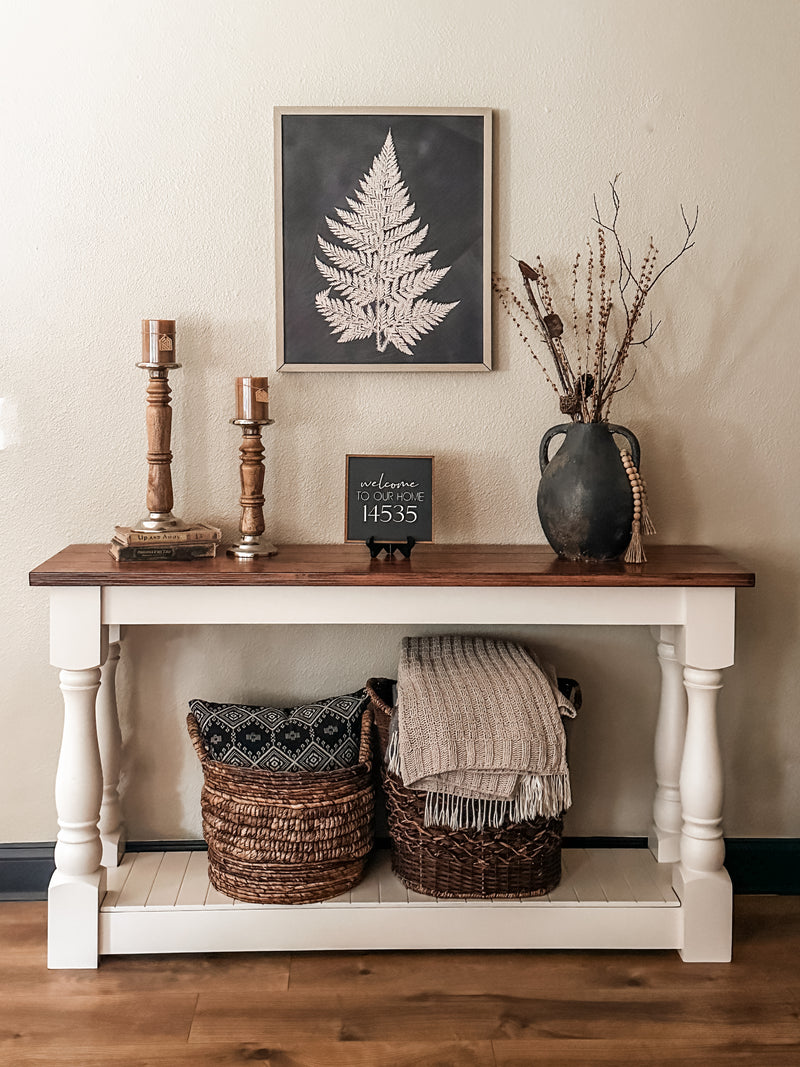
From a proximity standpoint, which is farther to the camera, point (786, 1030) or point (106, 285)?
point (106, 285)

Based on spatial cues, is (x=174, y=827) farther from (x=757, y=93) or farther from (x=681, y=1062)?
(x=757, y=93)

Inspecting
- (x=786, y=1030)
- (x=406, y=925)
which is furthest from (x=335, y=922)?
(x=786, y=1030)

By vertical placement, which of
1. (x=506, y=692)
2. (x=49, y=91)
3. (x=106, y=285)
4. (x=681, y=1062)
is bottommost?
(x=681, y=1062)

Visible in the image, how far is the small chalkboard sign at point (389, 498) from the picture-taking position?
7.50ft

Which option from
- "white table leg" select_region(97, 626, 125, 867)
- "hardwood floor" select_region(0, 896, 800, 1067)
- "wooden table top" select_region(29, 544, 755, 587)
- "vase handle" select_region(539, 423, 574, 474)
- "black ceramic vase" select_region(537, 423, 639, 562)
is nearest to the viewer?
"hardwood floor" select_region(0, 896, 800, 1067)

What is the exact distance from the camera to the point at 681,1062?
1.87 m

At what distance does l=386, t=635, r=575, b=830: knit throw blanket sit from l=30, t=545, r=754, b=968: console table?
0.15 metres

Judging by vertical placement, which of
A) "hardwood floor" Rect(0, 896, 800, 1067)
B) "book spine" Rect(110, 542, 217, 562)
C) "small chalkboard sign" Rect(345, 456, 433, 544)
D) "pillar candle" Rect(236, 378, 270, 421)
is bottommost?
"hardwood floor" Rect(0, 896, 800, 1067)

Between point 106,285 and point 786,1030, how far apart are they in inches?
83.5

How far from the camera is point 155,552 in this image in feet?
7.16

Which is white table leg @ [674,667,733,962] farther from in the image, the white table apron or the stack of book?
the stack of book

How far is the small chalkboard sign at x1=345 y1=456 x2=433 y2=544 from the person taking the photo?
2.29 m

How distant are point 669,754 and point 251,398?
128 cm

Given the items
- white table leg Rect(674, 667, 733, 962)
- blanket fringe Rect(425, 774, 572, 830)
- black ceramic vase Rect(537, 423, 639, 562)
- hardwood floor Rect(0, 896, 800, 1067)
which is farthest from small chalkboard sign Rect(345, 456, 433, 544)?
hardwood floor Rect(0, 896, 800, 1067)
